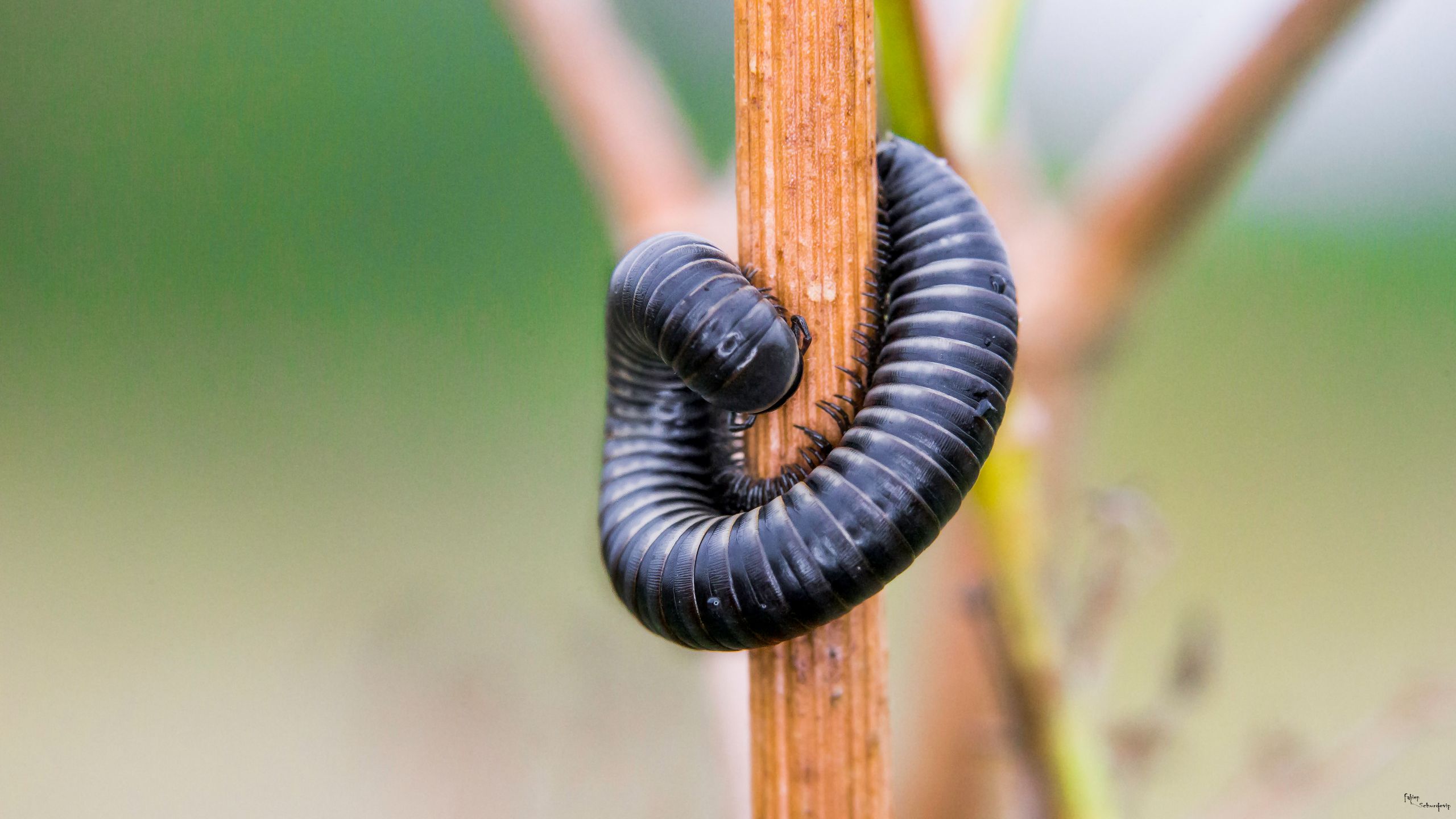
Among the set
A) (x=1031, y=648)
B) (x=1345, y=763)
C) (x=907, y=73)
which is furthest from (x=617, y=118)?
(x=1345, y=763)

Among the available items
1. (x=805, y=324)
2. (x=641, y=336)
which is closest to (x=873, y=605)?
(x=805, y=324)

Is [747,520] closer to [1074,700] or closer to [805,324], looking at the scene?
[805,324]

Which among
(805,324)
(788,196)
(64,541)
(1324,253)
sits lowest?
(805,324)

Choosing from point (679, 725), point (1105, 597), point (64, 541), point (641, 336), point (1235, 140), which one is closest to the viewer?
point (641, 336)

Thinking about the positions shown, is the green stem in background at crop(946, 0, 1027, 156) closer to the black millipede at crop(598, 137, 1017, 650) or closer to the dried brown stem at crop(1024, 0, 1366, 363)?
the black millipede at crop(598, 137, 1017, 650)

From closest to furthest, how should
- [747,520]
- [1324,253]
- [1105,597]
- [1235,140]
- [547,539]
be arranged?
1. [747,520]
2. [1235,140]
3. [1105,597]
4. [1324,253]
5. [547,539]
